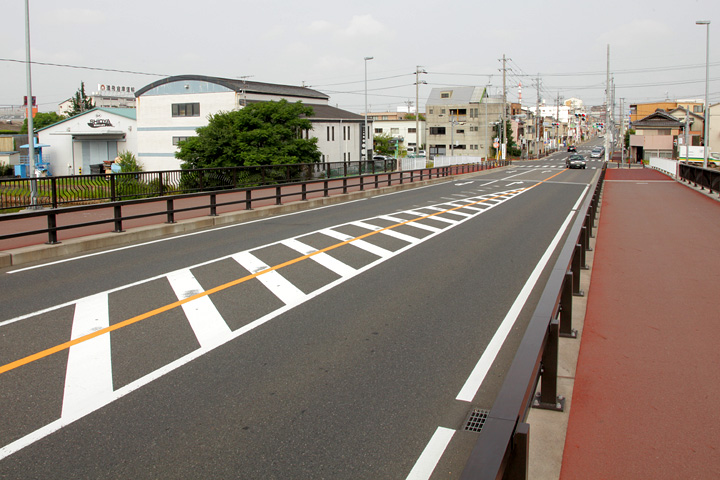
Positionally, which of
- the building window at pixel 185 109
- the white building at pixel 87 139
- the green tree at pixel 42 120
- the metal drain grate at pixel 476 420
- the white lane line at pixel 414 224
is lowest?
the metal drain grate at pixel 476 420

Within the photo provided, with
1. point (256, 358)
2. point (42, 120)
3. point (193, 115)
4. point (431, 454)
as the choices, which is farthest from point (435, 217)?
point (42, 120)

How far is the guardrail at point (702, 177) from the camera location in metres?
29.6

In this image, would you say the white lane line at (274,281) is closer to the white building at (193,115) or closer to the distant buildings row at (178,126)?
the distant buildings row at (178,126)

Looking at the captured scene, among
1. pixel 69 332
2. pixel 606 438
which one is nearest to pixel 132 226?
pixel 69 332

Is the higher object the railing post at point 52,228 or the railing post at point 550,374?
the railing post at point 52,228

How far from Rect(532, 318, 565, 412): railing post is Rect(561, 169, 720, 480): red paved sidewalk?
7.7 inches

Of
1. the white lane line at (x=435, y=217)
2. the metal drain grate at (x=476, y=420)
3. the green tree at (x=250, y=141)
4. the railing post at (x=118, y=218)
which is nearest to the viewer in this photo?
the metal drain grate at (x=476, y=420)

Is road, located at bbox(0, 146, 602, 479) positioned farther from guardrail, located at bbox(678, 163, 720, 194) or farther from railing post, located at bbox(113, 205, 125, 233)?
guardrail, located at bbox(678, 163, 720, 194)

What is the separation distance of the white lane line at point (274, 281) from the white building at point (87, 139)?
6035cm

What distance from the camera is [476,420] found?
5.26 metres

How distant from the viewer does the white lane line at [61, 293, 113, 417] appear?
18.5 ft

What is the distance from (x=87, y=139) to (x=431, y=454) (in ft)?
248

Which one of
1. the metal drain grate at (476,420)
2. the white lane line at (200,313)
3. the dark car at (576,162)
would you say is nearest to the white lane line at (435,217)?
the white lane line at (200,313)

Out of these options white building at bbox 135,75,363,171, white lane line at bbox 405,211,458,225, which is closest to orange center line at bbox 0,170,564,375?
white lane line at bbox 405,211,458,225
